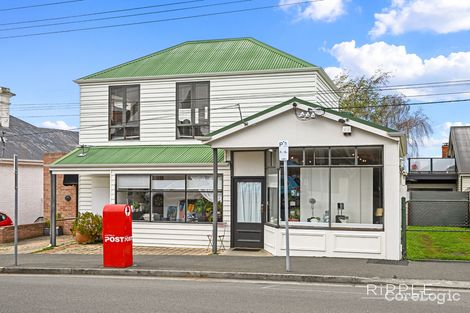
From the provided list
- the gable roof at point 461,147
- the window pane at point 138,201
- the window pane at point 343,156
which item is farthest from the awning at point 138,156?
the gable roof at point 461,147

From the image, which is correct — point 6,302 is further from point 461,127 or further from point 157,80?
point 461,127

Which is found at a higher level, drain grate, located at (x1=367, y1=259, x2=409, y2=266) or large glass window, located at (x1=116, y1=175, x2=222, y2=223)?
large glass window, located at (x1=116, y1=175, x2=222, y2=223)

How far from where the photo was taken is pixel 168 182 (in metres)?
18.5

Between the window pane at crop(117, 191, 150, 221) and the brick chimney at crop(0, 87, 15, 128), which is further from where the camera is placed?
the brick chimney at crop(0, 87, 15, 128)

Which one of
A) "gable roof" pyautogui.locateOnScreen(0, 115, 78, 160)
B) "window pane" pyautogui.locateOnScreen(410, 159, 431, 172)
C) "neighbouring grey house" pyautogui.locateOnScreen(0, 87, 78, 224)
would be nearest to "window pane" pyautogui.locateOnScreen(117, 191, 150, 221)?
"neighbouring grey house" pyautogui.locateOnScreen(0, 87, 78, 224)

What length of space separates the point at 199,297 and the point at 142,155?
993 cm

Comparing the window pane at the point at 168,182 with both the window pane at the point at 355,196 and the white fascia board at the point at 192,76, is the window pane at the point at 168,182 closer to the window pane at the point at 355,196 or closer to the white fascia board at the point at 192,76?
the white fascia board at the point at 192,76

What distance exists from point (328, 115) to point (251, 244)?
4.75 meters

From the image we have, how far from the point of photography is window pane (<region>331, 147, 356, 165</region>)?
15.2m

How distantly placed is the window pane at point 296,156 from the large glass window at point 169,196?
295cm

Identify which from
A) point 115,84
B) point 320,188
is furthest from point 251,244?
point 115,84

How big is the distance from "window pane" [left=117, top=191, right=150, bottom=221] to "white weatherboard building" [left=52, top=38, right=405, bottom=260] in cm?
4

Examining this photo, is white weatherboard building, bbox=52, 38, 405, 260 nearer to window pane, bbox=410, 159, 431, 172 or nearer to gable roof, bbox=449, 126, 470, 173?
gable roof, bbox=449, 126, 470, 173

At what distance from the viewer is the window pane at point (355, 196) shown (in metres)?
15.1
